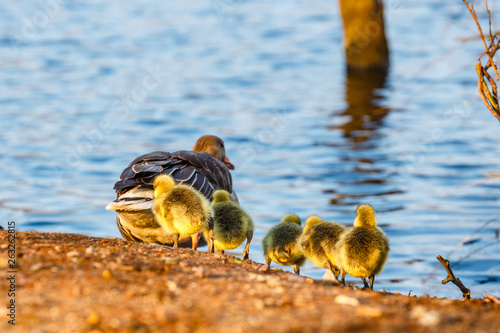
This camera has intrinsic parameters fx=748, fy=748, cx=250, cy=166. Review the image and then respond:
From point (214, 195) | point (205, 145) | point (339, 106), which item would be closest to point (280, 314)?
point (214, 195)

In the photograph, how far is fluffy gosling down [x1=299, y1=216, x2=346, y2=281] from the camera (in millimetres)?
6070

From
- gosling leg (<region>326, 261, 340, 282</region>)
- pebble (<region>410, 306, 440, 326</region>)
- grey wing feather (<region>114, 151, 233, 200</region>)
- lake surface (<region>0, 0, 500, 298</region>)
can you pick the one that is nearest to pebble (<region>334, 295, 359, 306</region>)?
pebble (<region>410, 306, 440, 326</region>)

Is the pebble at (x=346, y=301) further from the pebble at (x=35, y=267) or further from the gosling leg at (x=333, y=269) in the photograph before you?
the pebble at (x=35, y=267)

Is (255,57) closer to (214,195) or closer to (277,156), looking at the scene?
(277,156)

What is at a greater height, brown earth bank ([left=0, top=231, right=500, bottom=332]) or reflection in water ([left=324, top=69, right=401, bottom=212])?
reflection in water ([left=324, top=69, right=401, bottom=212])

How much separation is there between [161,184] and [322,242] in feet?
5.19

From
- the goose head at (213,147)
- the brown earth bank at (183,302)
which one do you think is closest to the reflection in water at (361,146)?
the goose head at (213,147)

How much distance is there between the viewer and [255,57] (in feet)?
77.2

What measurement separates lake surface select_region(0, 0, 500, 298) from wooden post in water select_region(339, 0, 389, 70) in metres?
0.54

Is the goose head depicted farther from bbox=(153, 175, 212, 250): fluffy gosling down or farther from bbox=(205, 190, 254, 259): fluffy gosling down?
bbox=(153, 175, 212, 250): fluffy gosling down

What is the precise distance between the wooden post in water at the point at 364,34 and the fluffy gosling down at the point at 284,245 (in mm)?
12300

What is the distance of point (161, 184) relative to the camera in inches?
264

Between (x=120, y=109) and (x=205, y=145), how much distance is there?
8.27 m

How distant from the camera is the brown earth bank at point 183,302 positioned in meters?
3.78
